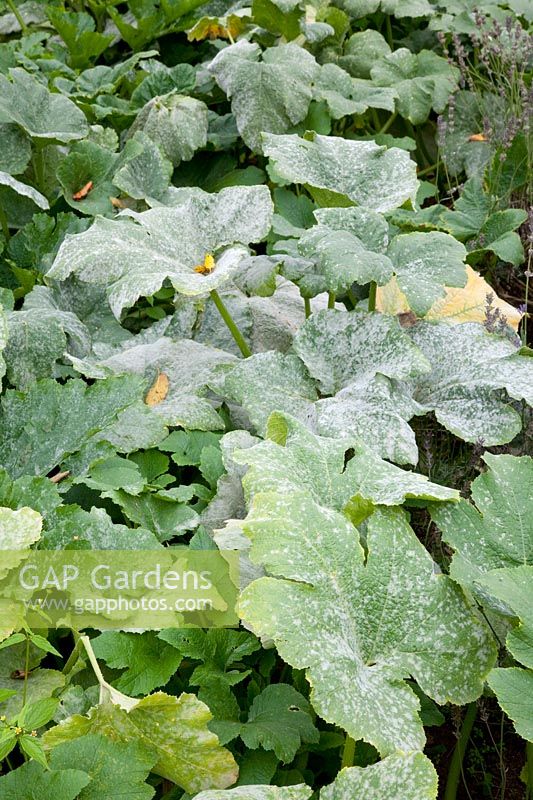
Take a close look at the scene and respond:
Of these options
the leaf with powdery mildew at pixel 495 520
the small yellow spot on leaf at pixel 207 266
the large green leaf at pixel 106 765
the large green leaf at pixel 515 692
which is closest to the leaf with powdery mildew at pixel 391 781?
the large green leaf at pixel 515 692

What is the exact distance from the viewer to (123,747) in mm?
1240

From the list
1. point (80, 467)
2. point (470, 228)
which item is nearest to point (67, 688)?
point (80, 467)

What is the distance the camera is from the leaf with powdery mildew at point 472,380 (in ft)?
6.14

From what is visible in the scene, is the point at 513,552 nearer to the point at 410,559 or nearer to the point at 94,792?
the point at 410,559

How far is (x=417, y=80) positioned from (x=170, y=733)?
2.68m

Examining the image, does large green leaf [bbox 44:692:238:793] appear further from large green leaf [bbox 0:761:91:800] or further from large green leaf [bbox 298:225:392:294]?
large green leaf [bbox 298:225:392:294]

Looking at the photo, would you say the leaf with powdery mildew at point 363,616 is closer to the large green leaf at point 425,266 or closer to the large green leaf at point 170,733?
the large green leaf at point 170,733

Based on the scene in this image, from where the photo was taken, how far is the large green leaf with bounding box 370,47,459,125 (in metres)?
3.23

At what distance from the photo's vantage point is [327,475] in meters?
1.53

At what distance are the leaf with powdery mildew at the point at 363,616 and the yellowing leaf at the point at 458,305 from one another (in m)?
0.99

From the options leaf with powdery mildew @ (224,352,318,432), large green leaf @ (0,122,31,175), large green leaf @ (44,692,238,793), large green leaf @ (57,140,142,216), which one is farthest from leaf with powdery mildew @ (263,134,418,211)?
large green leaf @ (44,692,238,793)

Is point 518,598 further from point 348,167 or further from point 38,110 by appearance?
point 38,110

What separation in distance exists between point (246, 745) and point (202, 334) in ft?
3.89

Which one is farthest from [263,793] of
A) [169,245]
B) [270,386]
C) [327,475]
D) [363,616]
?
[169,245]
